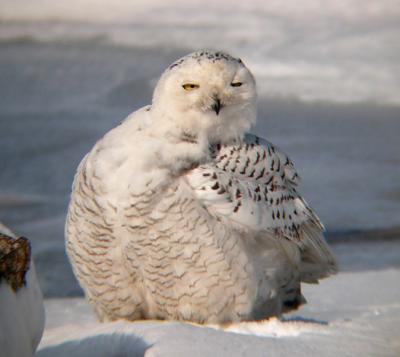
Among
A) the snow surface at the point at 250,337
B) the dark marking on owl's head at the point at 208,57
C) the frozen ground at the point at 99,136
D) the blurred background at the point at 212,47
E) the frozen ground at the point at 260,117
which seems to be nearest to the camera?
the snow surface at the point at 250,337

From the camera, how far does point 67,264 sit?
6.38m

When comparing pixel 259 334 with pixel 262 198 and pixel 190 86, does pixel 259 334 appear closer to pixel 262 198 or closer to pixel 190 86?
pixel 262 198

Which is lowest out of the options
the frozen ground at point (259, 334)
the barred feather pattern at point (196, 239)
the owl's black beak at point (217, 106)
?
the frozen ground at point (259, 334)

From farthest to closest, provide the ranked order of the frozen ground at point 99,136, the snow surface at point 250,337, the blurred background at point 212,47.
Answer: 1. the blurred background at point 212,47
2. the frozen ground at point 99,136
3. the snow surface at point 250,337

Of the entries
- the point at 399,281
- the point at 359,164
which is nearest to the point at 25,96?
the point at 359,164

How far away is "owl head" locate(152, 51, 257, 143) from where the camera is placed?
439cm

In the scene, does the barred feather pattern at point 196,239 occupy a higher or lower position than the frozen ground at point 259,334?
higher

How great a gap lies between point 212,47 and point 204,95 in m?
6.89

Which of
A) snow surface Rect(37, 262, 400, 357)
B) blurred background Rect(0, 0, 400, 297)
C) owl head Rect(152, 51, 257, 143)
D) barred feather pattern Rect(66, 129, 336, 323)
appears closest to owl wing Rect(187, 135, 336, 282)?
barred feather pattern Rect(66, 129, 336, 323)

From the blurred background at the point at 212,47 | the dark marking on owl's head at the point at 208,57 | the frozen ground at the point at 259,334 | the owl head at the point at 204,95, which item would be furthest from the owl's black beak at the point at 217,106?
the blurred background at the point at 212,47

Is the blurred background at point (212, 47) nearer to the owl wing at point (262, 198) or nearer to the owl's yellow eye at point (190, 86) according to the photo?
the owl wing at point (262, 198)

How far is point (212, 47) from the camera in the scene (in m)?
11.2

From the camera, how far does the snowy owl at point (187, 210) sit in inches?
170

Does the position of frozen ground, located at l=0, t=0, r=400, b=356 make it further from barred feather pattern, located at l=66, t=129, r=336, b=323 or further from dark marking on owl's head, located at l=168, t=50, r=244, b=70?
dark marking on owl's head, located at l=168, t=50, r=244, b=70
